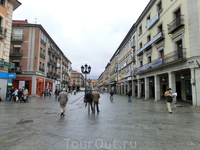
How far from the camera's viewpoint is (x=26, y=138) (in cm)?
455

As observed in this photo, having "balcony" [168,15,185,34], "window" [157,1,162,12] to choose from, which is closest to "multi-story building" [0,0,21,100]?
"window" [157,1,162,12]

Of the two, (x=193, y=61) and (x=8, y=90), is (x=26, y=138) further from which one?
(x=8, y=90)

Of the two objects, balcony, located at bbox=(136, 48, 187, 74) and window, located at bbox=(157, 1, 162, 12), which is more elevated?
window, located at bbox=(157, 1, 162, 12)

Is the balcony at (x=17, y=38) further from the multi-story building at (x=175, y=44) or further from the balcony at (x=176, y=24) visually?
the balcony at (x=176, y=24)

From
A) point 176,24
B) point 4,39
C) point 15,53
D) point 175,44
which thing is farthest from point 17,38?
point 175,44

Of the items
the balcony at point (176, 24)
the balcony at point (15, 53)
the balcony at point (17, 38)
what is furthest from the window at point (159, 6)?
the balcony at point (15, 53)

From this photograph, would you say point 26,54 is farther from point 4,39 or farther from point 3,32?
point 3,32

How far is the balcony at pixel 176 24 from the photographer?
13852mm

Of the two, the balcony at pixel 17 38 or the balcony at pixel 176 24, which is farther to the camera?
the balcony at pixel 17 38

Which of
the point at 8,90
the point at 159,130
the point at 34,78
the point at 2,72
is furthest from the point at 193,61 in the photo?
the point at 34,78

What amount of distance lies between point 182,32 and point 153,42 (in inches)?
214

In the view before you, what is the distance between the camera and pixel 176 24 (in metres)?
14.7

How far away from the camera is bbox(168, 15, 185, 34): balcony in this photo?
45.4 ft

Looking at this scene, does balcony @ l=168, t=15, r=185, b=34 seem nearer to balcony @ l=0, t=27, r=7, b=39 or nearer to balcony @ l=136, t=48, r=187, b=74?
balcony @ l=136, t=48, r=187, b=74
